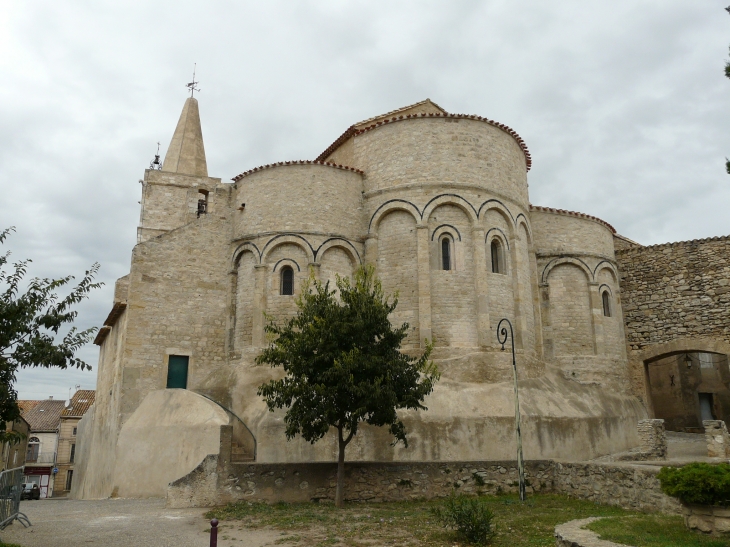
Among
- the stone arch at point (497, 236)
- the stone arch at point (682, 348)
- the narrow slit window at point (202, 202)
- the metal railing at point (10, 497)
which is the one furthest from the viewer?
the narrow slit window at point (202, 202)

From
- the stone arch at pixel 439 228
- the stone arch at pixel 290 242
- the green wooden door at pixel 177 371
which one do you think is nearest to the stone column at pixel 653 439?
the stone arch at pixel 439 228

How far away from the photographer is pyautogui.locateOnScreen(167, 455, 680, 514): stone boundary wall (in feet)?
43.1

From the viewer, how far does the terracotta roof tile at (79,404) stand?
150 feet

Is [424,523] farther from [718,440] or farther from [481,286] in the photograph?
[718,440]

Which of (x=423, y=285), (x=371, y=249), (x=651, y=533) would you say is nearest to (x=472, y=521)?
(x=651, y=533)

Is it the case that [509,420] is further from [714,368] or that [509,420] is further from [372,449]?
[714,368]

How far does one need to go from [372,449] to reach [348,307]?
15.9 ft

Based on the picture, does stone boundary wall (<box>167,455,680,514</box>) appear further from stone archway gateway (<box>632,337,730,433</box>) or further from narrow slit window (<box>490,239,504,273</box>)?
stone archway gateway (<box>632,337,730,433</box>)

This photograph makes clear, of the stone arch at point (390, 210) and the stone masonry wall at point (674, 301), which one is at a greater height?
the stone arch at point (390, 210)

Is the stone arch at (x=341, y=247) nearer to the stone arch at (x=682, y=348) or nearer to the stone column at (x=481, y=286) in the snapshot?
the stone column at (x=481, y=286)

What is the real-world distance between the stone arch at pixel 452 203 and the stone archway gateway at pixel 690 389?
12922 millimetres

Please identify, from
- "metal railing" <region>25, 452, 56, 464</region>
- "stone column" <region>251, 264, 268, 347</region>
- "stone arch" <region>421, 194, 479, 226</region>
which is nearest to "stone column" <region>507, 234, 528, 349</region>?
"stone arch" <region>421, 194, 479, 226</region>

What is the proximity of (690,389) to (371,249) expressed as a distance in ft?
57.2

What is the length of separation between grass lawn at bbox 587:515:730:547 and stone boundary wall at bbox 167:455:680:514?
2.79 m
